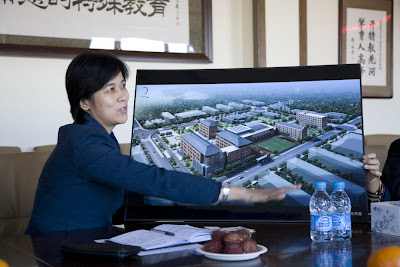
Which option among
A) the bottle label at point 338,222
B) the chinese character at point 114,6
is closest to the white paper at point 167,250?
the bottle label at point 338,222

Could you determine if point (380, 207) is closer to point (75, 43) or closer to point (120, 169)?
point (120, 169)

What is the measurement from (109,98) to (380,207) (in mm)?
930

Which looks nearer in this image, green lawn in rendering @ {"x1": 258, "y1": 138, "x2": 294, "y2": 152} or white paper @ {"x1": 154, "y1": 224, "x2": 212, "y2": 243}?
white paper @ {"x1": 154, "y1": 224, "x2": 212, "y2": 243}

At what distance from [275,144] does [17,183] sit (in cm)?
132

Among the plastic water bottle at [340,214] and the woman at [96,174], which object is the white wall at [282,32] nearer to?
the woman at [96,174]

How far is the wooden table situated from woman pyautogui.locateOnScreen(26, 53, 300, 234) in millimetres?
91

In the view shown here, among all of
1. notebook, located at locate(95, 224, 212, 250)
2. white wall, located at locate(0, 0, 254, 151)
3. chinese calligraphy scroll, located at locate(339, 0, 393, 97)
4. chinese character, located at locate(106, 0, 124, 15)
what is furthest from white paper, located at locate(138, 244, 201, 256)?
chinese calligraphy scroll, located at locate(339, 0, 393, 97)

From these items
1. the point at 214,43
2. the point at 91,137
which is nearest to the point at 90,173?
the point at 91,137

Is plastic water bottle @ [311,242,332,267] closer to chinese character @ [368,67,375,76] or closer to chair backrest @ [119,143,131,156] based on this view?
chair backrest @ [119,143,131,156]

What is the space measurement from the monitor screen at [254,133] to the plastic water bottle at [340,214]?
51mm

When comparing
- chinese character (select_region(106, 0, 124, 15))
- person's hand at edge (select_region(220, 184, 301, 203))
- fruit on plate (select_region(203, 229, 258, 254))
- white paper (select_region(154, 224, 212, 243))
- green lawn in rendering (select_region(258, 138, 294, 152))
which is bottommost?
white paper (select_region(154, 224, 212, 243))

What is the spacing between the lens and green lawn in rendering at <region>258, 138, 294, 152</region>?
5.77 feet

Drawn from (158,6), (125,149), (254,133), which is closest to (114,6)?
(158,6)

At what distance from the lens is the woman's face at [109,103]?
1843mm
